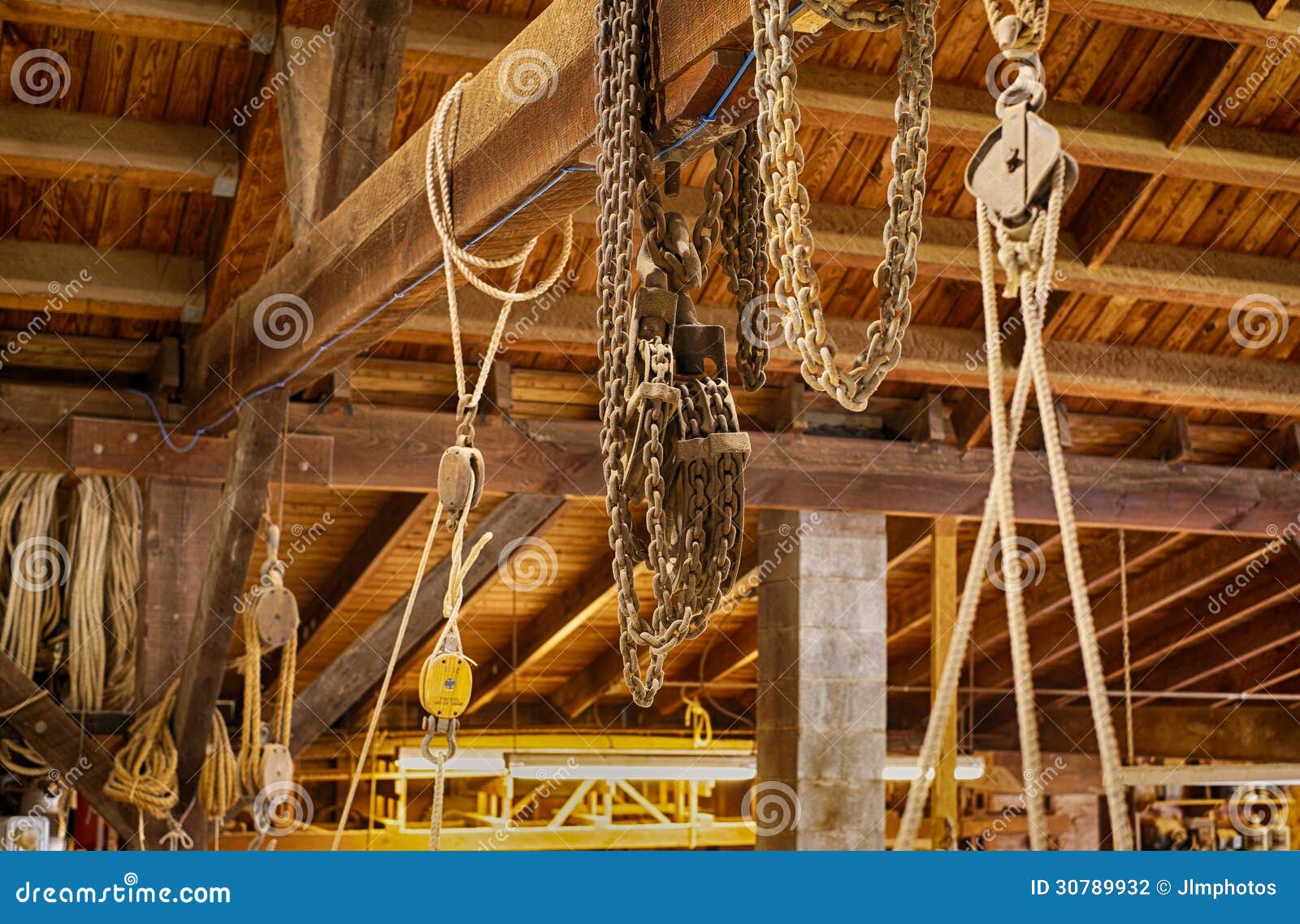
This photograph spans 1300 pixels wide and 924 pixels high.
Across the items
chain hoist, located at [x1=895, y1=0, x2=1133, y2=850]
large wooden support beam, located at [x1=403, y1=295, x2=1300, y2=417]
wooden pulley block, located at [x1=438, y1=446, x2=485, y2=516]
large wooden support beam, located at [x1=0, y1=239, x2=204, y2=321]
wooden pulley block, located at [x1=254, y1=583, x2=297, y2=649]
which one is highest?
large wooden support beam, located at [x1=403, y1=295, x2=1300, y2=417]

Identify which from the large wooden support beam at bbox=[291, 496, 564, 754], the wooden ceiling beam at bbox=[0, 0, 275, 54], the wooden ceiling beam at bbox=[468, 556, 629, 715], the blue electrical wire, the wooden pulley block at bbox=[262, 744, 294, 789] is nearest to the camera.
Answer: the blue electrical wire

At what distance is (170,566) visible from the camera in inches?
225

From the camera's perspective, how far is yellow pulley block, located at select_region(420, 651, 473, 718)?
346 centimetres

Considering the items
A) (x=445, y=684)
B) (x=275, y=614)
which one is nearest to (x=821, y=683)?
(x=275, y=614)

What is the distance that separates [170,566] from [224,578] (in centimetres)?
80

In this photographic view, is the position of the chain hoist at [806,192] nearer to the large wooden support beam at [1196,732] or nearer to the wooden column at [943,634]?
the wooden column at [943,634]

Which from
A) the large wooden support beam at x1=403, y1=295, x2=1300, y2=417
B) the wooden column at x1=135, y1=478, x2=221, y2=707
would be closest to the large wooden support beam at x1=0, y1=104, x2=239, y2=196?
the large wooden support beam at x1=403, y1=295, x2=1300, y2=417

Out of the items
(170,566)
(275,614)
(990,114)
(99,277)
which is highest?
(990,114)

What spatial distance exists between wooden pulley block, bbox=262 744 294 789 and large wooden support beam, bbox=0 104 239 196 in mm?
1977

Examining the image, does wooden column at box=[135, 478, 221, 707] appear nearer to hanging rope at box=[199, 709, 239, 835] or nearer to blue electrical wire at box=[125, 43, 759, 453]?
blue electrical wire at box=[125, 43, 759, 453]

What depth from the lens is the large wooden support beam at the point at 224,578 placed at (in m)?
4.77

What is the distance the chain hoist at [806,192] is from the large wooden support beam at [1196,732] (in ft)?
29.9

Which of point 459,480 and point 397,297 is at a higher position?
point 397,297

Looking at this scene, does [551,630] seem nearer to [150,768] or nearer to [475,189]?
[150,768]
